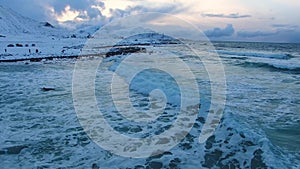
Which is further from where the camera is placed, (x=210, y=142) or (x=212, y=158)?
(x=210, y=142)

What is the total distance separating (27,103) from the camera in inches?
377

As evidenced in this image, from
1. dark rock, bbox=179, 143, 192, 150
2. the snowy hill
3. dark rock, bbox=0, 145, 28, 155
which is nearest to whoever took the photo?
dark rock, bbox=0, 145, 28, 155

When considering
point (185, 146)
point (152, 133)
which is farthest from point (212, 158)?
point (152, 133)

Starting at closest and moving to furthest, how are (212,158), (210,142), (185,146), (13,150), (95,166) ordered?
1. (95,166)
2. (212,158)
3. (13,150)
4. (185,146)
5. (210,142)

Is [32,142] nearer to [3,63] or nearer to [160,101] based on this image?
[160,101]

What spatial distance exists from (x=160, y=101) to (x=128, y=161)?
5123 mm

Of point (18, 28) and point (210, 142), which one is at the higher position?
point (18, 28)

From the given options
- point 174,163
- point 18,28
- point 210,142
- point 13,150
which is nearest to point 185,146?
point 210,142

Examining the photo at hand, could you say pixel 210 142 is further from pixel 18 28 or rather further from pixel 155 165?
pixel 18 28

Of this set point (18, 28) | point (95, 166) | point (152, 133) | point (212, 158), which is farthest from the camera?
point (18, 28)

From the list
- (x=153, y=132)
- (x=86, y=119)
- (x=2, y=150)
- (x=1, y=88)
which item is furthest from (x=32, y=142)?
(x=1, y=88)

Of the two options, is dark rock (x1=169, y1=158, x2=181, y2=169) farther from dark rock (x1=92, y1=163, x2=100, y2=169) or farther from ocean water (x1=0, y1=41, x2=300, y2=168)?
dark rock (x1=92, y1=163, x2=100, y2=169)

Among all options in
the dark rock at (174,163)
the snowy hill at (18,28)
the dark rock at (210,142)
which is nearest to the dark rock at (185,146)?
the dark rock at (210,142)

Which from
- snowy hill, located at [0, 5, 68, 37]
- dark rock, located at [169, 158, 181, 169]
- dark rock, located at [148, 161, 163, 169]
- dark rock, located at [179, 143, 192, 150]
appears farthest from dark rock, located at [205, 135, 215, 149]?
snowy hill, located at [0, 5, 68, 37]
